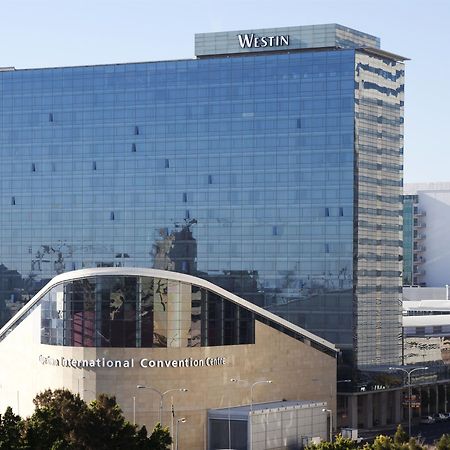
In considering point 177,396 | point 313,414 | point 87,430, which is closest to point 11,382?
point 177,396

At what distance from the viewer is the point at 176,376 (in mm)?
174500

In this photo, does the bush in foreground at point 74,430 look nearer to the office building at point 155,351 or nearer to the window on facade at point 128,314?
the office building at point 155,351

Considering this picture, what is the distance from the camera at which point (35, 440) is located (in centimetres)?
13088

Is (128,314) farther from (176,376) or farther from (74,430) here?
(74,430)

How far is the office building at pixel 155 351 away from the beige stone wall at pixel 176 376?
114mm

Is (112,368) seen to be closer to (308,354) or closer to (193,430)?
(193,430)

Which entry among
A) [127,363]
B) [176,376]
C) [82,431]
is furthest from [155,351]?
[82,431]

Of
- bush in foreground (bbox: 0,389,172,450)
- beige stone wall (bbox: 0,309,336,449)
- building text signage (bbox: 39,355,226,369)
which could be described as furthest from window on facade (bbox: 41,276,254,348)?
bush in foreground (bbox: 0,389,172,450)

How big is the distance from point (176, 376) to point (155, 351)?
386 cm

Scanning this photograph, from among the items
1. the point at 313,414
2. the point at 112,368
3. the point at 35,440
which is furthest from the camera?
the point at 313,414

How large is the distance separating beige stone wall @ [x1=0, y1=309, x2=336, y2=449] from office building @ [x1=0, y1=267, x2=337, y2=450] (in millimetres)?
114

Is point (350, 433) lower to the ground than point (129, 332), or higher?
lower

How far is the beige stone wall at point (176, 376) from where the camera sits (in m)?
173

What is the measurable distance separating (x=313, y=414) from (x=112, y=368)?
26794 millimetres
